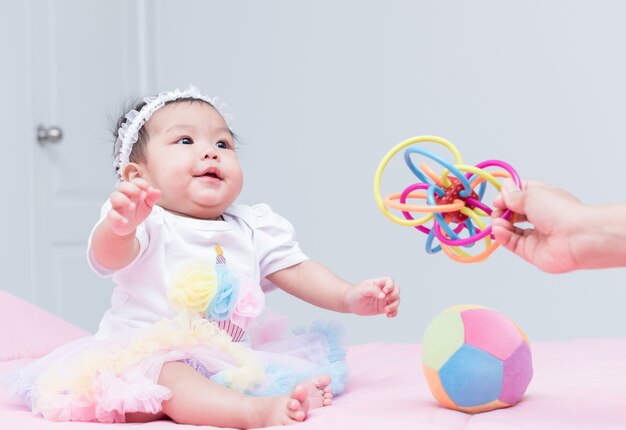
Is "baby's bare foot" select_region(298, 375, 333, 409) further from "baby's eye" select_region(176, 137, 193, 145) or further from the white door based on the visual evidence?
the white door

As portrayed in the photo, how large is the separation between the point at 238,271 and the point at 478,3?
76.3 inches

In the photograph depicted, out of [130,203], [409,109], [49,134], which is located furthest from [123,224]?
[409,109]

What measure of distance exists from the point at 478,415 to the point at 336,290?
432mm

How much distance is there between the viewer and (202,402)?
107cm

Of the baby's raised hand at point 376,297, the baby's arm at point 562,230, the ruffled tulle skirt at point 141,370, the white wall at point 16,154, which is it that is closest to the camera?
the baby's arm at point 562,230

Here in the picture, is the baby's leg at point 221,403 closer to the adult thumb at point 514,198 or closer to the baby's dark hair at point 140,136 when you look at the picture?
the adult thumb at point 514,198

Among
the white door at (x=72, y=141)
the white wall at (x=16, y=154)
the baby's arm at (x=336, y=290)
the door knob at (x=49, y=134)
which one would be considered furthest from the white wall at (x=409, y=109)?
the baby's arm at (x=336, y=290)

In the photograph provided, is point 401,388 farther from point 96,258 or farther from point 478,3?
point 478,3

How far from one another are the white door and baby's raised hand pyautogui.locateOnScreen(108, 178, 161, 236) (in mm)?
1688

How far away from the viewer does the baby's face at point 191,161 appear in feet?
4.58

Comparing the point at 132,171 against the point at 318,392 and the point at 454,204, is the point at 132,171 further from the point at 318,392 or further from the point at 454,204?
the point at 454,204

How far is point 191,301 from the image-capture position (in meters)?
1.25

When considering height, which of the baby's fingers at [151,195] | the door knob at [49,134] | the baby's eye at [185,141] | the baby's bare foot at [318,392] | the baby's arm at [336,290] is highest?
the baby's eye at [185,141]

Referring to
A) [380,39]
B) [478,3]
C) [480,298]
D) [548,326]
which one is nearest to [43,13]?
[380,39]
